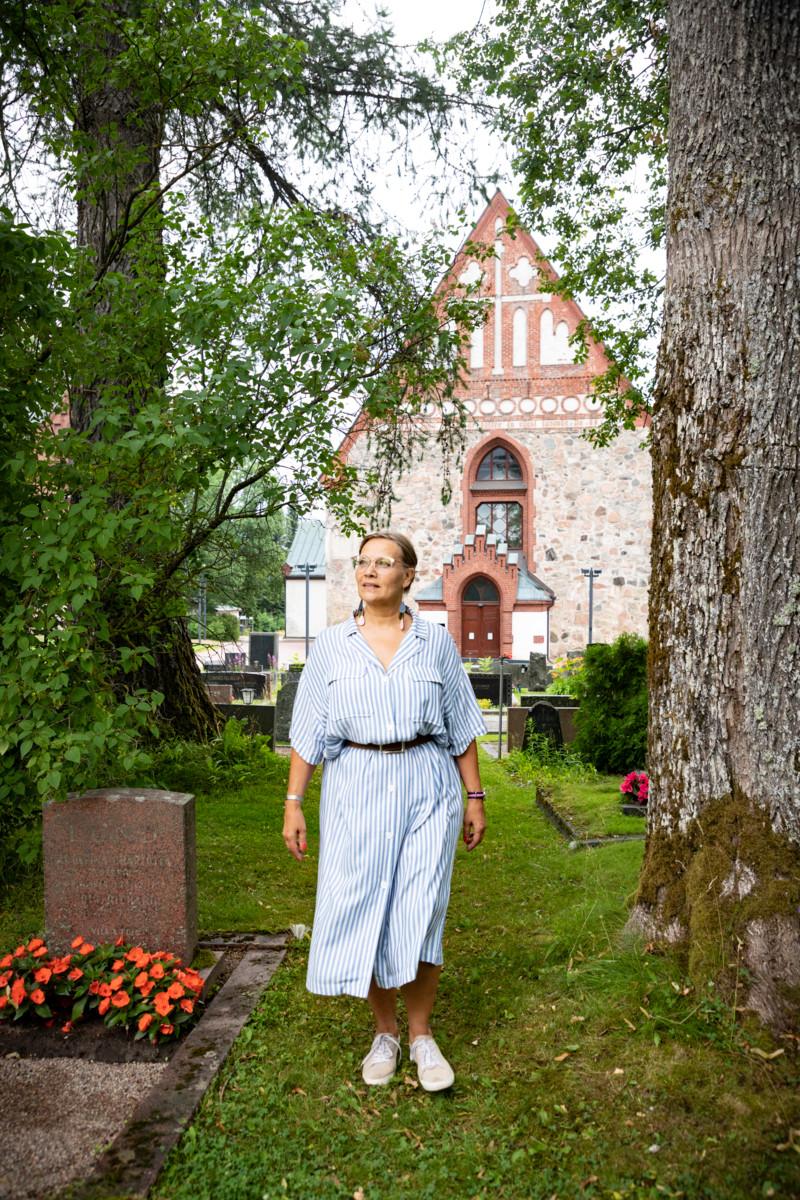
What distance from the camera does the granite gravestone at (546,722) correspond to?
35.4 feet

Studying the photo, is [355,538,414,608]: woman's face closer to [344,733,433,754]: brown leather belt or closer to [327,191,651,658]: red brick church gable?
[344,733,433,754]: brown leather belt

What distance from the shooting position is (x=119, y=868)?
12.9 ft

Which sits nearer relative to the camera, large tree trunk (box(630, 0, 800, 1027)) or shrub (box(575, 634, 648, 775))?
large tree trunk (box(630, 0, 800, 1027))

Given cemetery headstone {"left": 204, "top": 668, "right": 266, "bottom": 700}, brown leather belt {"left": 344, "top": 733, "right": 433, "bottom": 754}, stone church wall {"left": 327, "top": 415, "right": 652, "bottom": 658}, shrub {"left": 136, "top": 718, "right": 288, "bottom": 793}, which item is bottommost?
shrub {"left": 136, "top": 718, "right": 288, "bottom": 793}

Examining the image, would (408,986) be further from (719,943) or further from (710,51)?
(710,51)

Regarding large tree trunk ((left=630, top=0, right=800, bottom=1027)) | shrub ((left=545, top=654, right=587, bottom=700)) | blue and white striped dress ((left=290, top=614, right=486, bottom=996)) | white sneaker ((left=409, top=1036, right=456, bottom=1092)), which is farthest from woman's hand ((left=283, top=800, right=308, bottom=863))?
shrub ((left=545, top=654, right=587, bottom=700))

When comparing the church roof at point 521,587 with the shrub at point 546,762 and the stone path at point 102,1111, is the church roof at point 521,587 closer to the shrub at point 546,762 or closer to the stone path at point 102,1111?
the shrub at point 546,762

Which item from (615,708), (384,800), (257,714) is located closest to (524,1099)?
(384,800)

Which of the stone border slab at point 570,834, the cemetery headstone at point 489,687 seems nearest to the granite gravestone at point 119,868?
the stone border slab at point 570,834

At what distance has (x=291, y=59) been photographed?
4.82 meters

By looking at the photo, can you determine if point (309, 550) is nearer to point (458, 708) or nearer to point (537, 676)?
point (537, 676)

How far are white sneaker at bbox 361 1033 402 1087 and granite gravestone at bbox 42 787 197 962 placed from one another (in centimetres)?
118

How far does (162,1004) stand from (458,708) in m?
1.63

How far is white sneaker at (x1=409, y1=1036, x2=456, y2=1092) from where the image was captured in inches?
118
